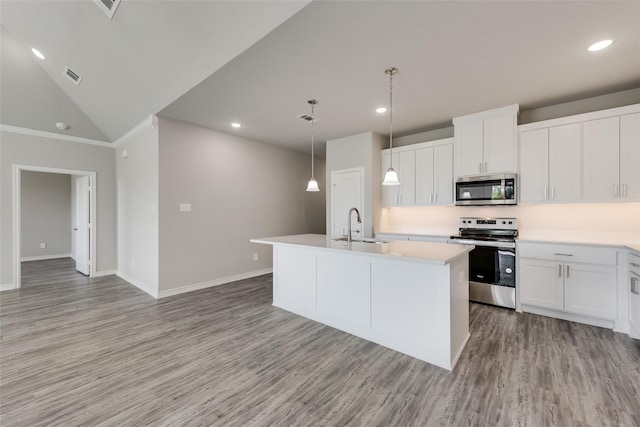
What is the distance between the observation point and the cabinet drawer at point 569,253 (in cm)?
282

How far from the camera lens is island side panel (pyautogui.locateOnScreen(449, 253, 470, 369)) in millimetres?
2215

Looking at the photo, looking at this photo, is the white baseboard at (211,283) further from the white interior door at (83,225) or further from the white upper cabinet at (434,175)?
the white upper cabinet at (434,175)

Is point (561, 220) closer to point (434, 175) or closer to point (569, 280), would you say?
point (569, 280)

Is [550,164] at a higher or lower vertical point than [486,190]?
higher

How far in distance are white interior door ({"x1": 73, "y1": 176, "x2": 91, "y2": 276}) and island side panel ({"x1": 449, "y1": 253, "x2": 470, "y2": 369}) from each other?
253 inches

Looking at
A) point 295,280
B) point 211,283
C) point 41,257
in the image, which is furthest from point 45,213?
point 295,280

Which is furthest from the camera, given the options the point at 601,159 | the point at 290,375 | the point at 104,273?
the point at 104,273

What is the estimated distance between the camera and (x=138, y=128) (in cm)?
442

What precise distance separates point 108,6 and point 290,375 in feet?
12.4

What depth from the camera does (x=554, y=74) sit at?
2779mm

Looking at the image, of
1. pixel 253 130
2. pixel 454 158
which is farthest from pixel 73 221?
pixel 454 158

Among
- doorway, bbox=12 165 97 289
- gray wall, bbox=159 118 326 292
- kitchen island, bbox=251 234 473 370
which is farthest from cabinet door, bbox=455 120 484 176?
doorway, bbox=12 165 97 289

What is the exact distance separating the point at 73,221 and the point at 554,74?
9.91 metres

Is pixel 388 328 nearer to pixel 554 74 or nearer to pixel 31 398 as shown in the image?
pixel 31 398
